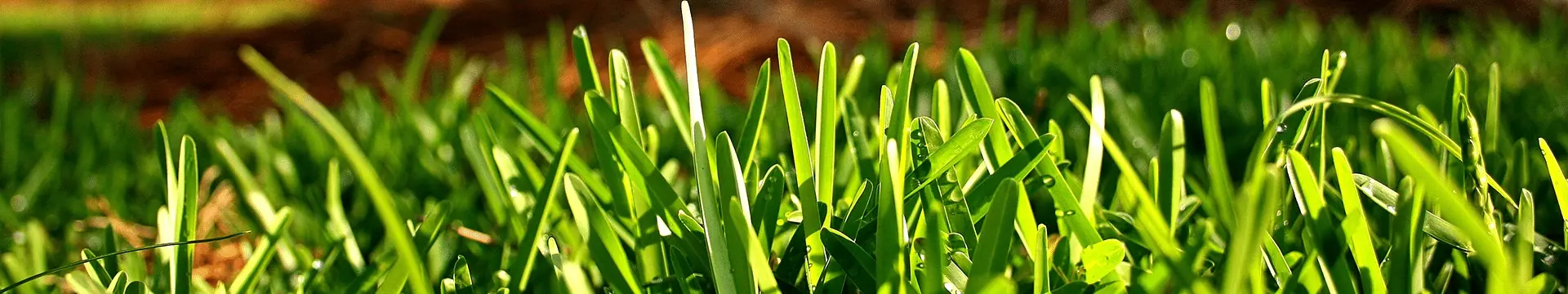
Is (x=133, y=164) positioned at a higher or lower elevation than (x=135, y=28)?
lower

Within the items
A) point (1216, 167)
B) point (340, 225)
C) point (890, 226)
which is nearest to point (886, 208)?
point (890, 226)

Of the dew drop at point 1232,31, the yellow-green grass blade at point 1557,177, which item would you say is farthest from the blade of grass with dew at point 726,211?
the dew drop at point 1232,31

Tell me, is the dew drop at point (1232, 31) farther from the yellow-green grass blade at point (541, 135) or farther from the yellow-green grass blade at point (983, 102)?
the yellow-green grass blade at point (541, 135)

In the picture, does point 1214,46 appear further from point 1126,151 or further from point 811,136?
point 811,136

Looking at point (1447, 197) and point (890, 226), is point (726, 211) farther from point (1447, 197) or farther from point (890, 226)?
point (1447, 197)

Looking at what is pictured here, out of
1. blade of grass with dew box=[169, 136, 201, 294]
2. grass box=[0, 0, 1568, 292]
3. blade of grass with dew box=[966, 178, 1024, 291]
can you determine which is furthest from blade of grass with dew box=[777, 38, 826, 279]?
blade of grass with dew box=[169, 136, 201, 294]

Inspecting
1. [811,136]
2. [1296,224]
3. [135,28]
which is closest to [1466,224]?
[1296,224]
